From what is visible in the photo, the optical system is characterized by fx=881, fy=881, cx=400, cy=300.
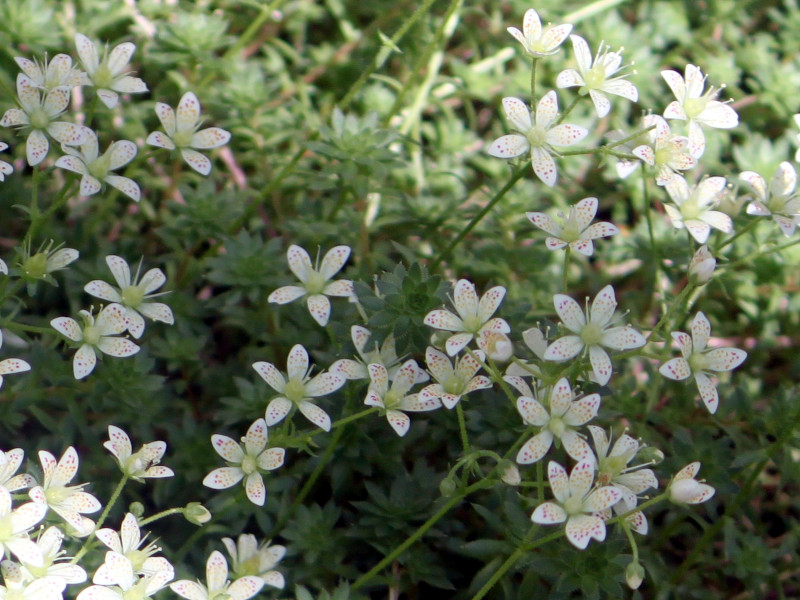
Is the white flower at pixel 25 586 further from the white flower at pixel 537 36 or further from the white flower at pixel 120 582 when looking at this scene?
the white flower at pixel 537 36

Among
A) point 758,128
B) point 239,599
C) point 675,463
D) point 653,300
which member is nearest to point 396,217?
point 653,300

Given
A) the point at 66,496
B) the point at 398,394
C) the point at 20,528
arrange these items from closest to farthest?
the point at 20,528
the point at 66,496
the point at 398,394

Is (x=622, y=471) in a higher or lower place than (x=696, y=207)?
lower

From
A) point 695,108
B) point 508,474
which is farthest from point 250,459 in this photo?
point 695,108

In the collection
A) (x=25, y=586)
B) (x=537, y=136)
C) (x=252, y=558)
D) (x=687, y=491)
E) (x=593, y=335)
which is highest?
(x=537, y=136)

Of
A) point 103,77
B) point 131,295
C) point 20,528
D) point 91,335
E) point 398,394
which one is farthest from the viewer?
point 103,77

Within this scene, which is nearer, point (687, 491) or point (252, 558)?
point (687, 491)

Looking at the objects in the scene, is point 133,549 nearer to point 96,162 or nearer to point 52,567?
point 52,567
